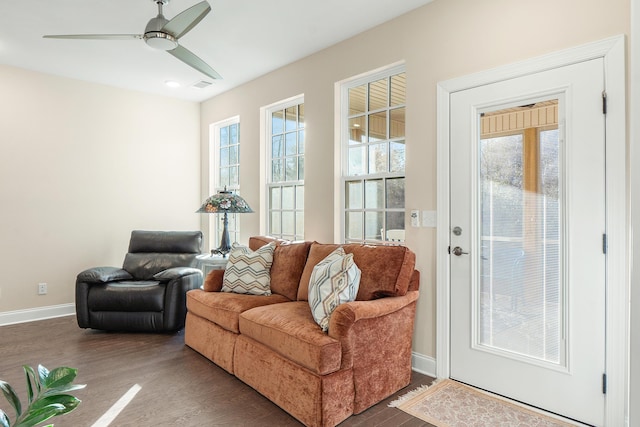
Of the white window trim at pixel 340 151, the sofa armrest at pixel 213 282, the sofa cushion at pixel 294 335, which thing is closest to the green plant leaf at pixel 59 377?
the sofa cushion at pixel 294 335

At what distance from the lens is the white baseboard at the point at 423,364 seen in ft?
9.30

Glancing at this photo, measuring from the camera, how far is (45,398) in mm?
664

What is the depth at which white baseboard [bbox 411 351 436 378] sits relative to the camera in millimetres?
2836

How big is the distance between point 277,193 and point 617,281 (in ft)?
10.6

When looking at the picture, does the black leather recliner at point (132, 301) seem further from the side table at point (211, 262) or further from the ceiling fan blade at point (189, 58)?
the ceiling fan blade at point (189, 58)

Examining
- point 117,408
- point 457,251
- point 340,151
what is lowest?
point 117,408

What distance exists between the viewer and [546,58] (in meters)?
2.30

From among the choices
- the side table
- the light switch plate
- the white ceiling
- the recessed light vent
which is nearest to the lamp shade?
the side table

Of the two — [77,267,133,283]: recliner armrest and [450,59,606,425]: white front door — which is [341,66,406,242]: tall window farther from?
[77,267,133,283]: recliner armrest

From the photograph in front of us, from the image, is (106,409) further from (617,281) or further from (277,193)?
(617,281)

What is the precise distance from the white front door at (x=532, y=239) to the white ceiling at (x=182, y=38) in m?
1.17

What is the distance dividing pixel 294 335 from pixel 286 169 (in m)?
2.45

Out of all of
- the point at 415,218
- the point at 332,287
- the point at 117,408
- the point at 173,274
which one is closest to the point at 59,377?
the point at 332,287

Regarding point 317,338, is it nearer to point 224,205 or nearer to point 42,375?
point 42,375
